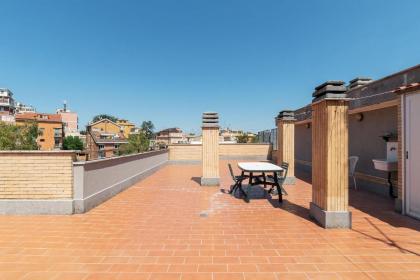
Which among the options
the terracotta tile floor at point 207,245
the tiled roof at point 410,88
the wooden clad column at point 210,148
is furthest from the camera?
the wooden clad column at point 210,148

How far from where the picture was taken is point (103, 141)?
51406 mm

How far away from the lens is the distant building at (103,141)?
42350 mm

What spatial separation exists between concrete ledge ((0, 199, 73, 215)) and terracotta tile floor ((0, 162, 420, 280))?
0.56 ft

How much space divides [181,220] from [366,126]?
6329 mm

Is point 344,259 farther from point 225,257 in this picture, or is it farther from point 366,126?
point 366,126

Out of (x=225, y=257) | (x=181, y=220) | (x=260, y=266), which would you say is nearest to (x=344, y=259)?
(x=260, y=266)

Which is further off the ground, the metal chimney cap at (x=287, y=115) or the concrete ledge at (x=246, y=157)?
the metal chimney cap at (x=287, y=115)

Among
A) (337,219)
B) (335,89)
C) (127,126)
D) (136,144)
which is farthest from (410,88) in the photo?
(127,126)

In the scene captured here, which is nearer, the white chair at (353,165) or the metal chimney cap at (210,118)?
the white chair at (353,165)

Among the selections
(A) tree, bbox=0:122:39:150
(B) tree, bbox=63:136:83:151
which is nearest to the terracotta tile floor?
(A) tree, bbox=0:122:39:150

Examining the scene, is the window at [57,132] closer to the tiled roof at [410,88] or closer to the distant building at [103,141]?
the distant building at [103,141]

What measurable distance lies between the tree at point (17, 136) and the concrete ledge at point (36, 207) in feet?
62.6

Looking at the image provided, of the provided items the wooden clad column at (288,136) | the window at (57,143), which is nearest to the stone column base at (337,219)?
the wooden clad column at (288,136)

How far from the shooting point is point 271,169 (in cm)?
583
